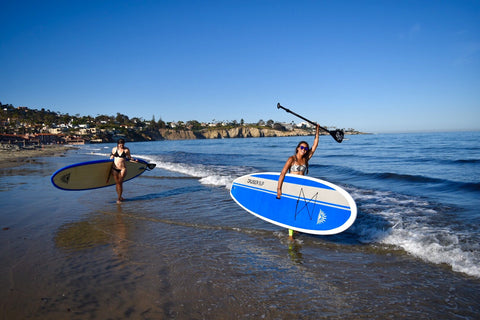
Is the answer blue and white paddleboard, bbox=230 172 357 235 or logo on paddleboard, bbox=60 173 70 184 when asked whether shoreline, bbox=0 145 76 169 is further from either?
blue and white paddleboard, bbox=230 172 357 235

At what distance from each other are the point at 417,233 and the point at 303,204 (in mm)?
2296

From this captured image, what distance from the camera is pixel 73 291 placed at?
336 centimetres

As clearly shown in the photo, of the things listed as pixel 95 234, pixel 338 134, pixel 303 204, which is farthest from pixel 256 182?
pixel 95 234

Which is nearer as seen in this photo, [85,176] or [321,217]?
[321,217]

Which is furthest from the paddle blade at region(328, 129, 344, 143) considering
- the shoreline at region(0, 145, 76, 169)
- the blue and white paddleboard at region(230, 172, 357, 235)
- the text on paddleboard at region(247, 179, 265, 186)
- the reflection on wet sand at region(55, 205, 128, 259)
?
the shoreline at region(0, 145, 76, 169)

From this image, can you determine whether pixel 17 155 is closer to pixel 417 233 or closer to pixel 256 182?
pixel 256 182

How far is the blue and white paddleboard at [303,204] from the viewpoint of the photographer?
492cm

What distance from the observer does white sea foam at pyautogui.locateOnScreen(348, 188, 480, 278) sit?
14.6 ft

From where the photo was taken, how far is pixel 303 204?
5.42 m

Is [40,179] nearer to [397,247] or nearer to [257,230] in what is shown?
[257,230]

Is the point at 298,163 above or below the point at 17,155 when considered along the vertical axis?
above

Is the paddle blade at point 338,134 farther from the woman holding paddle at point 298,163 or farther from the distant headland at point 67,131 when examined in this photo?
the distant headland at point 67,131

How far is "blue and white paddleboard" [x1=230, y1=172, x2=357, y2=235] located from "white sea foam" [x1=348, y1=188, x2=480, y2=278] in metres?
1.01

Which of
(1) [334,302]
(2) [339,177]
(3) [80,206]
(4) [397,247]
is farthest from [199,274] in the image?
(2) [339,177]
